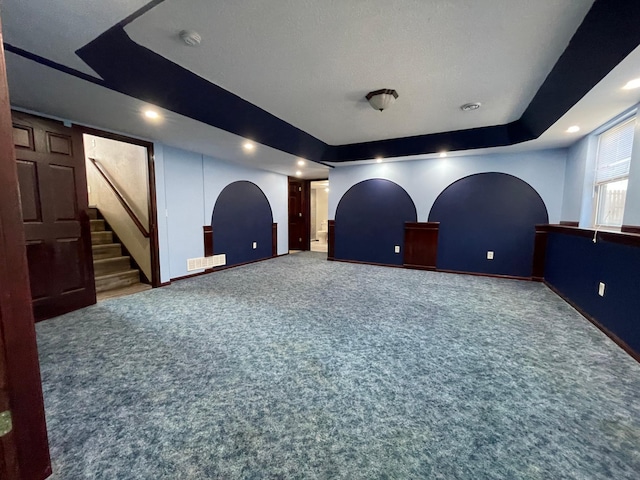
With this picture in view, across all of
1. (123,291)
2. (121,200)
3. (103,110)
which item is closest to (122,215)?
(121,200)

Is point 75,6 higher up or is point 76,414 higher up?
point 75,6

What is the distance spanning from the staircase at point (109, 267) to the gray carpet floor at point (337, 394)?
2.71 feet

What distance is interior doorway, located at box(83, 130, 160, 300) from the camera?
3693mm

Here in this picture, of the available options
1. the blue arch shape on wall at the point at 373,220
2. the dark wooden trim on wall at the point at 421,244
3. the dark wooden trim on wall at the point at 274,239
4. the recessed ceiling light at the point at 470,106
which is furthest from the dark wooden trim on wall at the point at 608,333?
the dark wooden trim on wall at the point at 274,239

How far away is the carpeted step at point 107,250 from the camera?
402 cm

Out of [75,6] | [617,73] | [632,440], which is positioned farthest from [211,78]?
[632,440]

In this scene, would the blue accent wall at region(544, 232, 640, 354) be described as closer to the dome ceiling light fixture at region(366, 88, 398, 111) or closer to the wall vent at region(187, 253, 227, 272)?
the dome ceiling light fixture at region(366, 88, 398, 111)

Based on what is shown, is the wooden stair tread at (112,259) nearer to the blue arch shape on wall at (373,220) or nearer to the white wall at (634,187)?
the blue arch shape on wall at (373,220)

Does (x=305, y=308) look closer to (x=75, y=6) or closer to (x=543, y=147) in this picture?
(x=75, y=6)

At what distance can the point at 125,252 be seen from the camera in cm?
427

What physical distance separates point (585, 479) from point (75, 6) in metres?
3.18

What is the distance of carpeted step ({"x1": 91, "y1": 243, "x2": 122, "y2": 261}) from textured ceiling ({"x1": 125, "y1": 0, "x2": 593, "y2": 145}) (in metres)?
3.30

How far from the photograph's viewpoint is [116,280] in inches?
150

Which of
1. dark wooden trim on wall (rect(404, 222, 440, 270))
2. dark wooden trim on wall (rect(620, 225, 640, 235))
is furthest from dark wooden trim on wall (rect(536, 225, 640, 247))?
dark wooden trim on wall (rect(404, 222, 440, 270))
